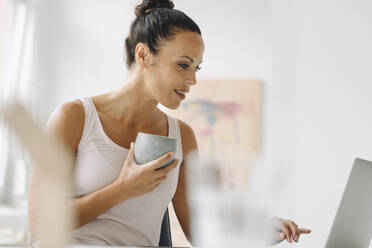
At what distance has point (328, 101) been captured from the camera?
2.73 metres

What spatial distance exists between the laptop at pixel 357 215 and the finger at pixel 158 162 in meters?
0.30

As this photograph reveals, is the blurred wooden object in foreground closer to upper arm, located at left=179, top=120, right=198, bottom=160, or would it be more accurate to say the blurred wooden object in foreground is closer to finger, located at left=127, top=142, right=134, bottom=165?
finger, located at left=127, top=142, right=134, bottom=165

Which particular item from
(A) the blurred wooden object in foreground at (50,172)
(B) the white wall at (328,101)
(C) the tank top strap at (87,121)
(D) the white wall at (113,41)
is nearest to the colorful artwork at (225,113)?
(D) the white wall at (113,41)

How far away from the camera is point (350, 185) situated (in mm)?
664

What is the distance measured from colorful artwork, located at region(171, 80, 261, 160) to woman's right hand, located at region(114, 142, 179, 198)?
1.90 meters

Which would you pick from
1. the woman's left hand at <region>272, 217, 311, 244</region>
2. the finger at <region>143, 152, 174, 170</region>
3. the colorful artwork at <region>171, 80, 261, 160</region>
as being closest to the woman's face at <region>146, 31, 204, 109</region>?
the finger at <region>143, 152, 174, 170</region>

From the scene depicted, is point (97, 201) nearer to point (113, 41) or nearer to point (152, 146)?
point (152, 146)

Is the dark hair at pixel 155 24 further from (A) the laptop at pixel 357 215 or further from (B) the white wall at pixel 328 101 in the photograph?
(B) the white wall at pixel 328 101

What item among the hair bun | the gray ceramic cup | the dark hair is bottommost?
the gray ceramic cup

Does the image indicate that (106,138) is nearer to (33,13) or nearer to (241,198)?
(241,198)

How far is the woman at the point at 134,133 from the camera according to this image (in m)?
0.78

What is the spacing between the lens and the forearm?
77 cm

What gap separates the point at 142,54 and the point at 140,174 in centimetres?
33

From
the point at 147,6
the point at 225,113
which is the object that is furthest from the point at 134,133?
the point at 225,113
